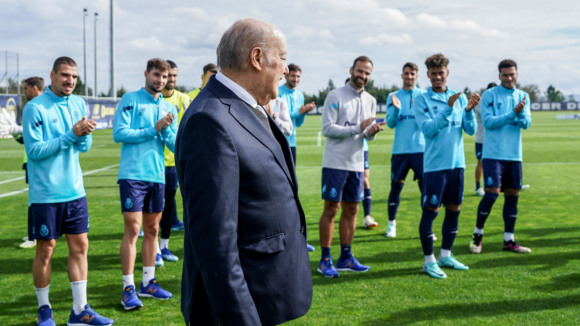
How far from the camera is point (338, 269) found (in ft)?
19.1

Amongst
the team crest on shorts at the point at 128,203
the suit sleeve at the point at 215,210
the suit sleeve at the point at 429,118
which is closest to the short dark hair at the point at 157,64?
the team crest on shorts at the point at 128,203

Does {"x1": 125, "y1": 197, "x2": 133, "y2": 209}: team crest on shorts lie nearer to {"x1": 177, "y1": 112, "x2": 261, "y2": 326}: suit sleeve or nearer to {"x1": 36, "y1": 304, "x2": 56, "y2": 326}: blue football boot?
{"x1": 36, "y1": 304, "x2": 56, "y2": 326}: blue football boot

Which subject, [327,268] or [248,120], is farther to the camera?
[327,268]

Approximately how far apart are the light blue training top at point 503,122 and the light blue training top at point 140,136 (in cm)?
408

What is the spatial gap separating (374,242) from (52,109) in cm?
466

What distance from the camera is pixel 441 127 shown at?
5.43 metres

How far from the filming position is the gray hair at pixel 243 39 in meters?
2.03

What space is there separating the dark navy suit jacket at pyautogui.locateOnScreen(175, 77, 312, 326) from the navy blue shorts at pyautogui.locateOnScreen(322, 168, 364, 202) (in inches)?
135

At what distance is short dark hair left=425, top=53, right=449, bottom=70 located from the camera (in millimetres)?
5464

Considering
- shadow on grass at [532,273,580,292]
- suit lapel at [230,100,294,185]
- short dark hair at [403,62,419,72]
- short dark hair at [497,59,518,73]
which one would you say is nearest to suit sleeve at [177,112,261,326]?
suit lapel at [230,100,294,185]

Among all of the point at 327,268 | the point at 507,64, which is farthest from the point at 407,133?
the point at 327,268

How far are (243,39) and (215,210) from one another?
2.37 ft

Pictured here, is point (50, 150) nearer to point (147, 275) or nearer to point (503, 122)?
point (147, 275)

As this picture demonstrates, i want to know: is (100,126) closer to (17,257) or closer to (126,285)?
(17,257)
